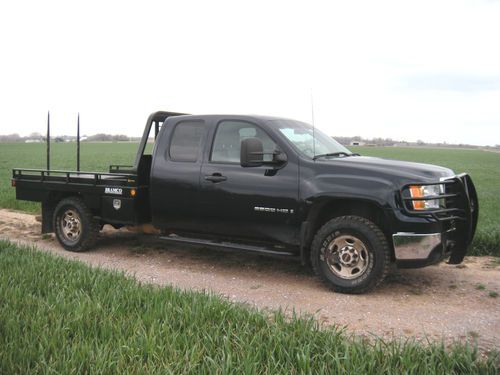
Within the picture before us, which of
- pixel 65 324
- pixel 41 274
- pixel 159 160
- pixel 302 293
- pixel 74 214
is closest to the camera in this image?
pixel 65 324

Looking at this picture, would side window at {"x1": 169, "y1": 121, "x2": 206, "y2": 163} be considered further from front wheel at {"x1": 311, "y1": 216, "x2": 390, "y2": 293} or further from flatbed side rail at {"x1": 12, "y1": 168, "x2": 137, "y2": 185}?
front wheel at {"x1": 311, "y1": 216, "x2": 390, "y2": 293}

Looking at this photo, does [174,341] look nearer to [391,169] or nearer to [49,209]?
[391,169]

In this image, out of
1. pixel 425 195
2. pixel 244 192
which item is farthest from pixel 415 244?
pixel 244 192

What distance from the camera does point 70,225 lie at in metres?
7.88

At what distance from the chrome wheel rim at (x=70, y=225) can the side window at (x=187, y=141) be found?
6.87 feet

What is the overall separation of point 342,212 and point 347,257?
0.56 metres

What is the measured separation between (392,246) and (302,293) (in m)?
1.08

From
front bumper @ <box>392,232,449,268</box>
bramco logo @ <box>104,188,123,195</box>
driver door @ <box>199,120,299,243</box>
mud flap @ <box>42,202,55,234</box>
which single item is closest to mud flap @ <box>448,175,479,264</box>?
front bumper @ <box>392,232,449,268</box>

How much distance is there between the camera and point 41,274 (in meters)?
5.16

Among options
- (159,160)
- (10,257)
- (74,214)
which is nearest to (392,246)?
(159,160)

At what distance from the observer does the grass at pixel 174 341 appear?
3.17 m

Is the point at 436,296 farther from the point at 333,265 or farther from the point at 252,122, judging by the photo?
the point at 252,122

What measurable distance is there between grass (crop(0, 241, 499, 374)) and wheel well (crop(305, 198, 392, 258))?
175cm

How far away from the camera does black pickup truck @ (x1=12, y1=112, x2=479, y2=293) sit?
5305 mm
